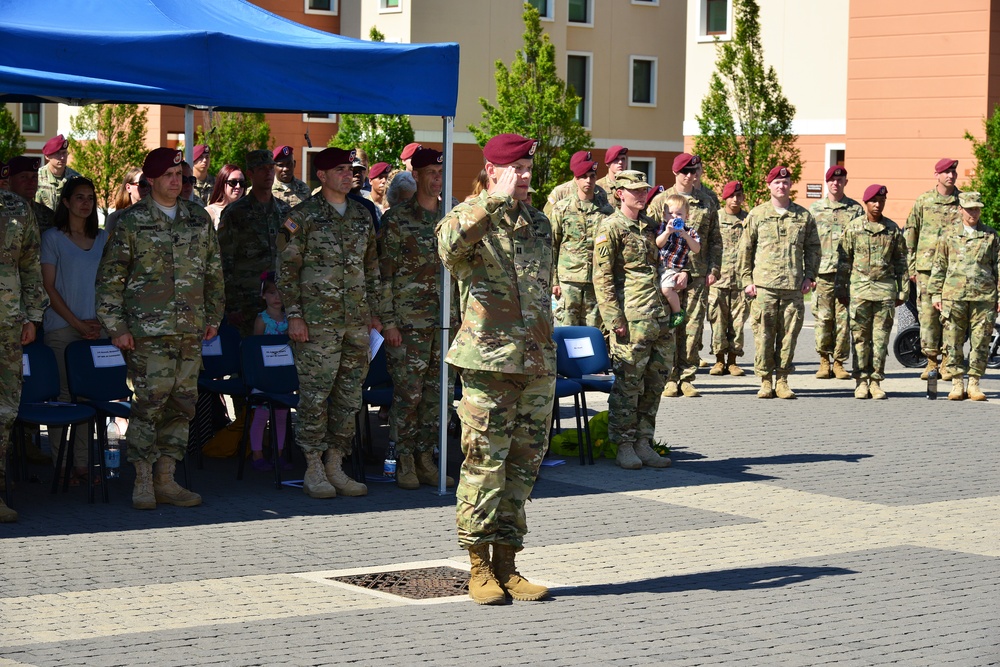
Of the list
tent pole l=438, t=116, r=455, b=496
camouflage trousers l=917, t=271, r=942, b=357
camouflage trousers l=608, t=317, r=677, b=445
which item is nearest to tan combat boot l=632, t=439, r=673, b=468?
camouflage trousers l=608, t=317, r=677, b=445

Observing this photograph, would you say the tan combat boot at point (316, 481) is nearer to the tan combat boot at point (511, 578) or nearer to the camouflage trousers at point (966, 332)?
the tan combat boot at point (511, 578)

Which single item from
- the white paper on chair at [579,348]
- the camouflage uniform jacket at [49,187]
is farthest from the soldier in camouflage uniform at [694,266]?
the camouflage uniform jacket at [49,187]

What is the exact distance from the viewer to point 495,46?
48.7 metres

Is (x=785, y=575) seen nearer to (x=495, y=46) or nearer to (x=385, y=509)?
(x=385, y=509)

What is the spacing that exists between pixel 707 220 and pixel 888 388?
299cm

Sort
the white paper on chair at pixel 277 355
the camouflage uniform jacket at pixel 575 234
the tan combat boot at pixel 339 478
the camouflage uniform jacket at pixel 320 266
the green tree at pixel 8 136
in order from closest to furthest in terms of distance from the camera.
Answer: the camouflage uniform jacket at pixel 320 266, the tan combat boot at pixel 339 478, the white paper on chair at pixel 277 355, the camouflage uniform jacket at pixel 575 234, the green tree at pixel 8 136

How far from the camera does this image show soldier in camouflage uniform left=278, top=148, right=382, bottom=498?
412 inches

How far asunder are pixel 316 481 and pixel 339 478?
0.20m

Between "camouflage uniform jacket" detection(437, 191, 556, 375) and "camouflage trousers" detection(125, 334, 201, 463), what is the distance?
2.67 meters

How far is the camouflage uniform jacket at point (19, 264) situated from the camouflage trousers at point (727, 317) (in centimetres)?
950

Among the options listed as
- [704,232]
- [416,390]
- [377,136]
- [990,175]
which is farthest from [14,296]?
[377,136]

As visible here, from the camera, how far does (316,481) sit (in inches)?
420

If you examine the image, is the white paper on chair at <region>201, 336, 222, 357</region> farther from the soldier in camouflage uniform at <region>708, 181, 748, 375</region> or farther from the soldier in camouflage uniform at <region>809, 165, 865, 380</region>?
the soldier in camouflage uniform at <region>809, 165, 865, 380</region>

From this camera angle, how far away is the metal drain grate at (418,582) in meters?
8.14
